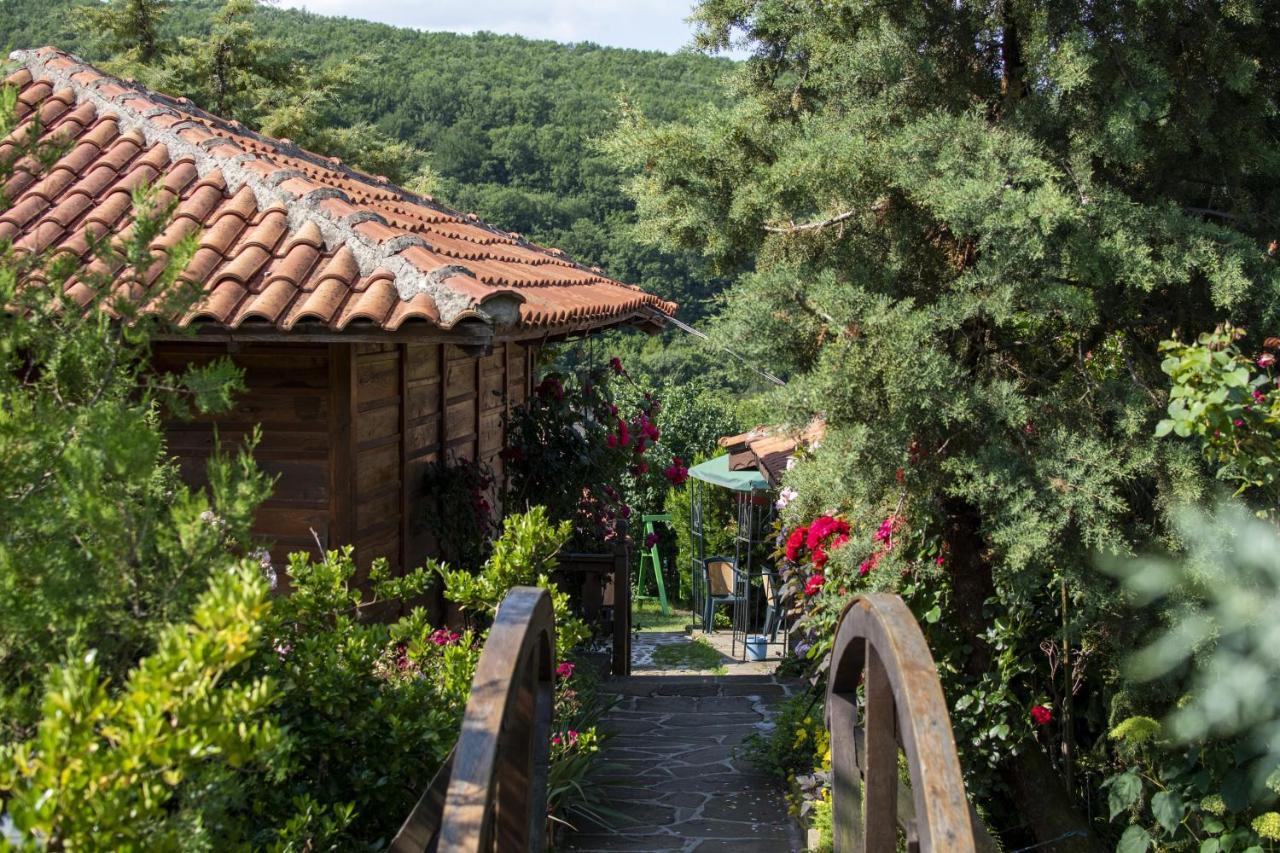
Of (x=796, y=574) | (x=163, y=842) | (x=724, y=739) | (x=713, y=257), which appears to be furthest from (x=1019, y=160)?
(x=724, y=739)

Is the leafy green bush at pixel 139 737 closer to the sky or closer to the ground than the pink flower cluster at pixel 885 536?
closer to the sky

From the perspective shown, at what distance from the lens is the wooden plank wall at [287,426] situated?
18.5 ft

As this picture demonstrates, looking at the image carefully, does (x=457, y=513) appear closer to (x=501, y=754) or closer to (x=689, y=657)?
(x=501, y=754)

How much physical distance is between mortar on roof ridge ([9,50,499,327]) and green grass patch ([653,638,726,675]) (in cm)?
645

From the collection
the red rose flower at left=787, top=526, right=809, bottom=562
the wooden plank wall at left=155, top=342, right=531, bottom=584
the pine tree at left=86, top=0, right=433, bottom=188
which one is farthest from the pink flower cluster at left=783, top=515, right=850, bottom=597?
the pine tree at left=86, top=0, right=433, bottom=188

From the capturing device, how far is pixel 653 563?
1938cm

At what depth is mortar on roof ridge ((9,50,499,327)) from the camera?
17.3 ft

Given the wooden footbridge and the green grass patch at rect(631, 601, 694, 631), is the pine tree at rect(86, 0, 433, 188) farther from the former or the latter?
the wooden footbridge

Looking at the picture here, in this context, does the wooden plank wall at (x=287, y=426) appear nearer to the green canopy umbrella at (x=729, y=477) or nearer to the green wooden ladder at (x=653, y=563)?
the green canopy umbrella at (x=729, y=477)

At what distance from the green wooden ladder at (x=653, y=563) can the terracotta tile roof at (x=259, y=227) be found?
10585 mm

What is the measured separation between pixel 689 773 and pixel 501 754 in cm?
461

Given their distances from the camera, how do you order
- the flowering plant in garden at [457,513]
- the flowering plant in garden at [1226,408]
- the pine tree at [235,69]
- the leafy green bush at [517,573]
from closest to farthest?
the flowering plant in garden at [1226,408] → the leafy green bush at [517,573] → the flowering plant in garden at [457,513] → the pine tree at [235,69]

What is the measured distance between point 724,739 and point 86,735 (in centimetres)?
656

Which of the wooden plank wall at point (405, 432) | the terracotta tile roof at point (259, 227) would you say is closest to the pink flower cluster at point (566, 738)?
the wooden plank wall at point (405, 432)
